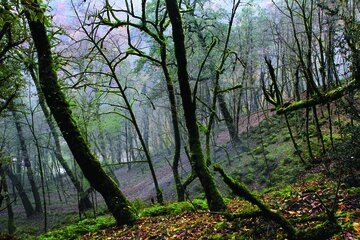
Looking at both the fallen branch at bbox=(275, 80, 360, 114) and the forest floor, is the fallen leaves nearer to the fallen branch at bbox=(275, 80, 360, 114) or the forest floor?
the forest floor

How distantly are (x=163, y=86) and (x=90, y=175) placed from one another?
14.4m

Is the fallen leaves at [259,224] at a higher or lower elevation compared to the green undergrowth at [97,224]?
higher

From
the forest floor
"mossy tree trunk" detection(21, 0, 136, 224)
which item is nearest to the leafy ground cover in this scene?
the forest floor

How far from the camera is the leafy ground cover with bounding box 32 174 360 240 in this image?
3031 mm

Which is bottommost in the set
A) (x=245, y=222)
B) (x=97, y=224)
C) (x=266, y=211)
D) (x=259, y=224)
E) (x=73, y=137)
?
(x=97, y=224)

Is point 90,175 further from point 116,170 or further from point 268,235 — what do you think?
point 116,170

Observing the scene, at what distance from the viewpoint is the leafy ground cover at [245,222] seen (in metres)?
3.03

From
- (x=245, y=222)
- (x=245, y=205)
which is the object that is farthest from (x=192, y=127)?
(x=245, y=222)

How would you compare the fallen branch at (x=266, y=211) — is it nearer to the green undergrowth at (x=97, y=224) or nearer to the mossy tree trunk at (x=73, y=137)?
the green undergrowth at (x=97, y=224)

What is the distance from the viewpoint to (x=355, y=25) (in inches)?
191

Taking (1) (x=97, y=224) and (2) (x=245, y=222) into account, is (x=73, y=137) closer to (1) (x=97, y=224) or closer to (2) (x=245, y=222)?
(1) (x=97, y=224)

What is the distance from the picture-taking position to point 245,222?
147 inches

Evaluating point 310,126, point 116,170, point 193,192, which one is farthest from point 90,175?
point 116,170

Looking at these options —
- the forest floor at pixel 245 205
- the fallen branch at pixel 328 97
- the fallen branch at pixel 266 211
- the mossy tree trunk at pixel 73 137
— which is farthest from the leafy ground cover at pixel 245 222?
the fallen branch at pixel 328 97
